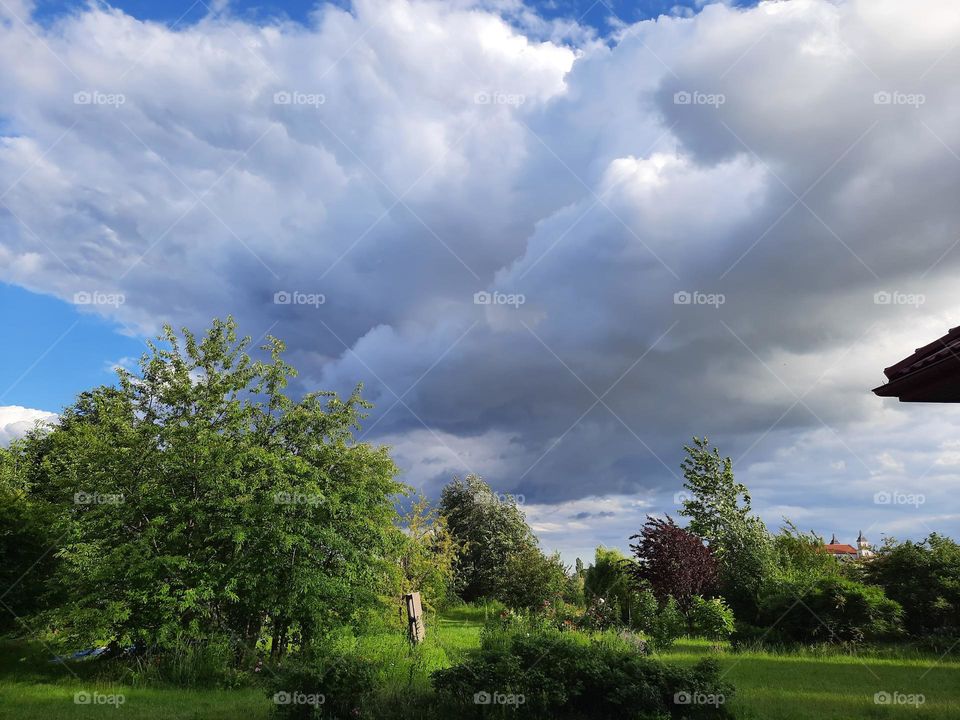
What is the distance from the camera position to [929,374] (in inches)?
294

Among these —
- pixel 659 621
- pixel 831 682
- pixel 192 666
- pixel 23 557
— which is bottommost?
pixel 831 682

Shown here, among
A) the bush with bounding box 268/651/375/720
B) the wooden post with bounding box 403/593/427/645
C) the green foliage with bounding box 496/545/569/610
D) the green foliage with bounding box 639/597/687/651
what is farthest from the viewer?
the green foliage with bounding box 496/545/569/610

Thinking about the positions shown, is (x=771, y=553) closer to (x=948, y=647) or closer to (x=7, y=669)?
(x=948, y=647)

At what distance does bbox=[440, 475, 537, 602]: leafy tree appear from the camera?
32250 millimetres

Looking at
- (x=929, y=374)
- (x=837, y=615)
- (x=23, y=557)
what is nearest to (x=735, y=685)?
(x=929, y=374)

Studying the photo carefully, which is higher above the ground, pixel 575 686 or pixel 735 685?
pixel 575 686

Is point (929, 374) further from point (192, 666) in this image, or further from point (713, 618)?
point (192, 666)

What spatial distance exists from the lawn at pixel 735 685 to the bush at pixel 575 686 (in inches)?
22.4

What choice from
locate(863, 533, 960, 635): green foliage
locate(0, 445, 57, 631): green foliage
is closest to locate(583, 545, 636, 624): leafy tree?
locate(863, 533, 960, 635): green foliage

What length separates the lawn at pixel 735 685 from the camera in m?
9.42

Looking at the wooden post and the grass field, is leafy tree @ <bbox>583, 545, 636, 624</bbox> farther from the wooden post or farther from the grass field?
the wooden post

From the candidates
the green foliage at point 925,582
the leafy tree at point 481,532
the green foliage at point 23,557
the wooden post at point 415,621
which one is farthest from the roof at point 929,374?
the leafy tree at point 481,532

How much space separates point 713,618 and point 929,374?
1241 centimetres

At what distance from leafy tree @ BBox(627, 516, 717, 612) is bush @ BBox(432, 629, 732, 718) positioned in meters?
11.5
